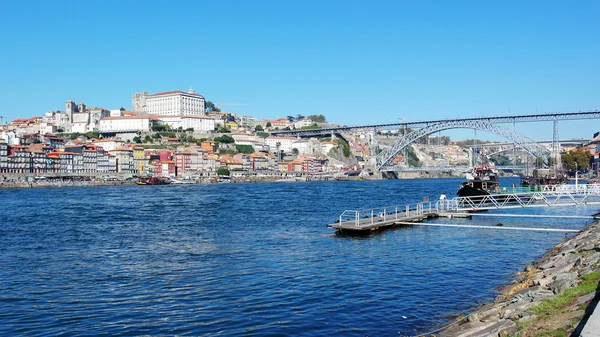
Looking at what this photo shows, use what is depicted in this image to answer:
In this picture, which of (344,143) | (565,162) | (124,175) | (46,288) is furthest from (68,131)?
(46,288)

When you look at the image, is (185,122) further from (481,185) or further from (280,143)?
(481,185)

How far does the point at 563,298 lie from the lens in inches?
236

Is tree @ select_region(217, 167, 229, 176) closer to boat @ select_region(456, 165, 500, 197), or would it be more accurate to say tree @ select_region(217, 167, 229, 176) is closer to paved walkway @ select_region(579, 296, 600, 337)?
boat @ select_region(456, 165, 500, 197)

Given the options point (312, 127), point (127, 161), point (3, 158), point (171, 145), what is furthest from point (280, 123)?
point (3, 158)

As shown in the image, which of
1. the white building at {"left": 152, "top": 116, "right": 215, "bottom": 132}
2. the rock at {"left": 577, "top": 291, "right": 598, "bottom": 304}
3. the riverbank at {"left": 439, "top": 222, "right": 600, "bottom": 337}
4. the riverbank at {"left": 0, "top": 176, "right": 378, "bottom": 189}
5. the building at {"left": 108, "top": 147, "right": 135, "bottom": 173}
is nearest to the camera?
the riverbank at {"left": 439, "top": 222, "right": 600, "bottom": 337}

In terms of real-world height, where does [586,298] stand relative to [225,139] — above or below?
below

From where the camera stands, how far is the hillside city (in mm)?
77325

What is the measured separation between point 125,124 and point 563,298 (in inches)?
4204

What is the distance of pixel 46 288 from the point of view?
9.84 meters

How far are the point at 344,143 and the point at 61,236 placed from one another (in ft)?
357

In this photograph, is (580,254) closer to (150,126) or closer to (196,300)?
(196,300)

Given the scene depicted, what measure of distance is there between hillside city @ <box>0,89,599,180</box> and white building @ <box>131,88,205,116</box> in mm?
203

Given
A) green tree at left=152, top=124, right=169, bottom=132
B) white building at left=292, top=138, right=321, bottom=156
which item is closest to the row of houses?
green tree at left=152, top=124, right=169, bottom=132

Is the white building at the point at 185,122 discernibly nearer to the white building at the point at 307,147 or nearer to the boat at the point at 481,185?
the white building at the point at 307,147
